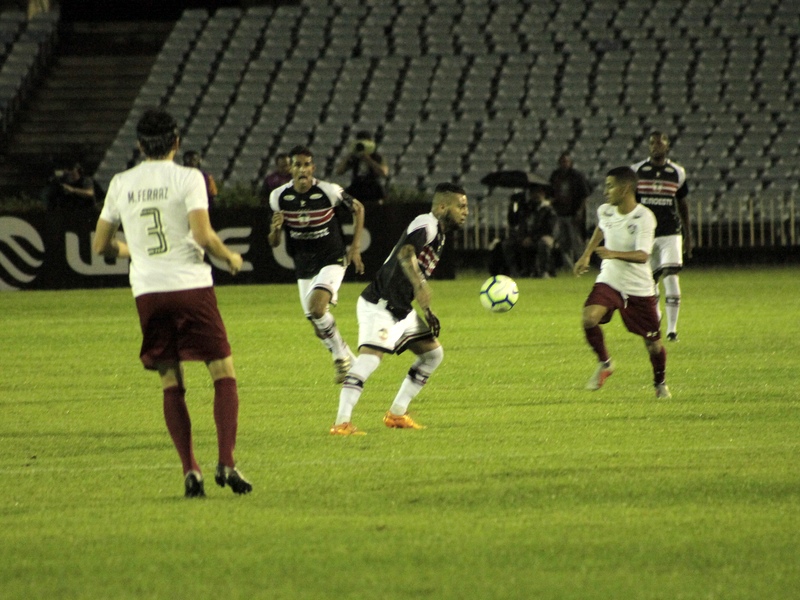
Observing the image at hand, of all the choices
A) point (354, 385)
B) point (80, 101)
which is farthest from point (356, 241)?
point (80, 101)

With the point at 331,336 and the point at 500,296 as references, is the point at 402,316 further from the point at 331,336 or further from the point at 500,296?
the point at 331,336

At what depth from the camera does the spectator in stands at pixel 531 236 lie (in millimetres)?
25719

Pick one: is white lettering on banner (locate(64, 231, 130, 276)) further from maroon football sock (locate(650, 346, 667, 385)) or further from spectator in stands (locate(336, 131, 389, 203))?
maroon football sock (locate(650, 346, 667, 385))

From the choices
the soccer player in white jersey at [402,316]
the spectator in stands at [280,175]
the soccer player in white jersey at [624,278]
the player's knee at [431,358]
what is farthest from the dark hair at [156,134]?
the spectator in stands at [280,175]

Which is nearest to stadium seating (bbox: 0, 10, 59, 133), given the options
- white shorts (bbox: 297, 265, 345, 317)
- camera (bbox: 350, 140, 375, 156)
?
camera (bbox: 350, 140, 375, 156)

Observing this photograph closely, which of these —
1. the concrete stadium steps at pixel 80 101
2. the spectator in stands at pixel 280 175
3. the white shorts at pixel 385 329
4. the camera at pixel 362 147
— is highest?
the white shorts at pixel 385 329

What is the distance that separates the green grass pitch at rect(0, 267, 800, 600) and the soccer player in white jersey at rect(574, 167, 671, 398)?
0.44 m

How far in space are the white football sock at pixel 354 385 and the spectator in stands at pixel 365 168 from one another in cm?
1147

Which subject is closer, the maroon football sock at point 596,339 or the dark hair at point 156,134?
the dark hair at point 156,134

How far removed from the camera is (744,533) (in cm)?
586

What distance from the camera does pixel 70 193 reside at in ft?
84.3

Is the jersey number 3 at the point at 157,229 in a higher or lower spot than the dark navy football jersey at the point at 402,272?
higher

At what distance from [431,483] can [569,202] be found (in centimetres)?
1949

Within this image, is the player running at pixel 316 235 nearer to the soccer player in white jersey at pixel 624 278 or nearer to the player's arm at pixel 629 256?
the soccer player in white jersey at pixel 624 278
